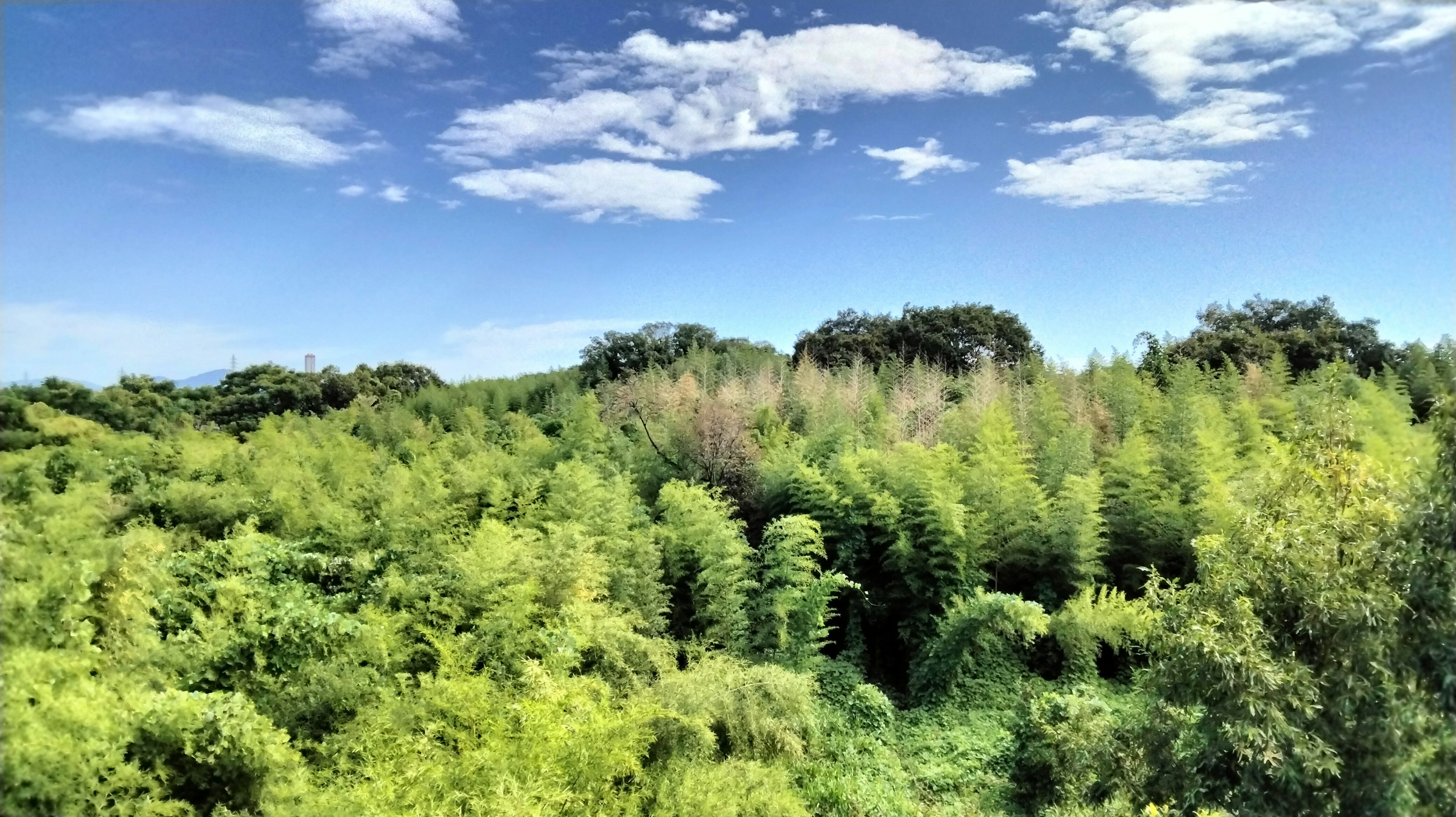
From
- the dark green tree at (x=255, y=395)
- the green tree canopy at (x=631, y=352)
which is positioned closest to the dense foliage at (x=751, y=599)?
the dark green tree at (x=255, y=395)

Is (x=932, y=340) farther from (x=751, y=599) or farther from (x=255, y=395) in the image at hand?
(x=255, y=395)

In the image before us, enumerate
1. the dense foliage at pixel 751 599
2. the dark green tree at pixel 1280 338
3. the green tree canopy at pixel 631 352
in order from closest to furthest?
the dense foliage at pixel 751 599
the dark green tree at pixel 1280 338
the green tree canopy at pixel 631 352

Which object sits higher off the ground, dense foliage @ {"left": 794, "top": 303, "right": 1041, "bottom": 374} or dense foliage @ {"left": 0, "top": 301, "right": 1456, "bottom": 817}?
dense foliage @ {"left": 794, "top": 303, "right": 1041, "bottom": 374}

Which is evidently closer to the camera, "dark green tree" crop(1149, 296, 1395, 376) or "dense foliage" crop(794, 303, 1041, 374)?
"dark green tree" crop(1149, 296, 1395, 376)

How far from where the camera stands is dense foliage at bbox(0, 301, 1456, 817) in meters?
3.21

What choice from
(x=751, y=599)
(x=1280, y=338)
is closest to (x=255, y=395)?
(x=751, y=599)

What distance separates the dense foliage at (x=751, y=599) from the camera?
3215 mm

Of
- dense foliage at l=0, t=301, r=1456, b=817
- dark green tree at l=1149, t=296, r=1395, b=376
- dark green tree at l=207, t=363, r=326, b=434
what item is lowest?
dense foliage at l=0, t=301, r=1456, b=817

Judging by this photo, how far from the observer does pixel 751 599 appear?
8086 mm

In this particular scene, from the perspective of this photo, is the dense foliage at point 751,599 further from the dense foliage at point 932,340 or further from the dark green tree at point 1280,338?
the dense foliage at point 932,340

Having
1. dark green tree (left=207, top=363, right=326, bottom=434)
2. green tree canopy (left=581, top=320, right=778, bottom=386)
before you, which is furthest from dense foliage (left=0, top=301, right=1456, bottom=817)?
green tree canopy (left=581, top=320, right=778, bottom=386)

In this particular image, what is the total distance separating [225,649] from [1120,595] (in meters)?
8.03

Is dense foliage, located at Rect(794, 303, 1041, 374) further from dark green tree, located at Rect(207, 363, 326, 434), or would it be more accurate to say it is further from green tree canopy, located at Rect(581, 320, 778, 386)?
dark green tree, located at Rect(207, 363, 326, 434)

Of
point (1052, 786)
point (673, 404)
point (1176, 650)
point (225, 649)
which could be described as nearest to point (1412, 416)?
point (1176, 650)
